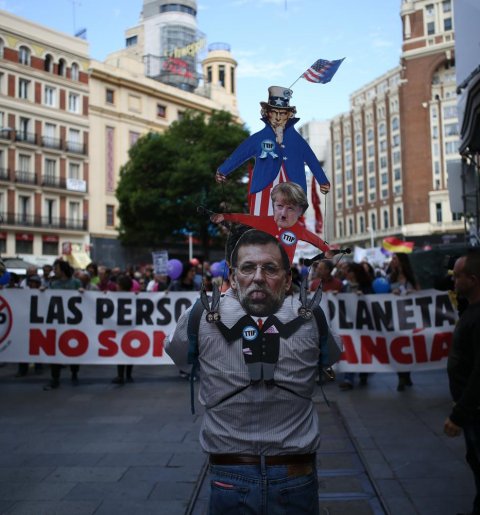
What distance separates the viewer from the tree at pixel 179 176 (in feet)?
131

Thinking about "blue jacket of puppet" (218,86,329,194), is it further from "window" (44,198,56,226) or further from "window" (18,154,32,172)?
"window" (44,198,56,226)

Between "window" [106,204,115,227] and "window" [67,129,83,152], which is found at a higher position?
"window" [67,129,83,152]

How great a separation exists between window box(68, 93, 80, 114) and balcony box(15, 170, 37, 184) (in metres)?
6.31

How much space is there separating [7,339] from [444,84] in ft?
244

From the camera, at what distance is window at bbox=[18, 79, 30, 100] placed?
1747 inches

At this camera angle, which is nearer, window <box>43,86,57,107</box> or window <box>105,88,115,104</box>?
window <box>43,86,57,107</box>

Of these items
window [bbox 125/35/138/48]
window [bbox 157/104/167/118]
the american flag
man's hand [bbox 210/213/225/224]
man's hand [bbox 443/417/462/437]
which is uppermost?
window [bbox 125/35/138/48]

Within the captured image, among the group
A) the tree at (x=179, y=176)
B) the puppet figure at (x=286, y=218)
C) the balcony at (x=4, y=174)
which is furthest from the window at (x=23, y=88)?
the puppet figure at (x=286, y=218)

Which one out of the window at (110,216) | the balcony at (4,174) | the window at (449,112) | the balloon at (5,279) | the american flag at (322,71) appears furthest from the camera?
the window at (449,112)

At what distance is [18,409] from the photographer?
26.6ft

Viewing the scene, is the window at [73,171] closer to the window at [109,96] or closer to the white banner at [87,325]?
the window at [109,96]

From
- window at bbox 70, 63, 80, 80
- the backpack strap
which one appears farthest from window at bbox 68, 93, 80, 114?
the backpack strap

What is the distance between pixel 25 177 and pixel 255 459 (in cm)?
4571

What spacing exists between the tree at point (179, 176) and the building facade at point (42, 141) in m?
6.34
